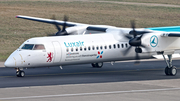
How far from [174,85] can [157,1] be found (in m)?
80.0

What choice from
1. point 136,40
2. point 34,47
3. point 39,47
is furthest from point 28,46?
point 136,40

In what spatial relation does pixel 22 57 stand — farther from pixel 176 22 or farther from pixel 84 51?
pixel 176 22

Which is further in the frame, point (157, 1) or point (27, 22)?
point (157, 1)

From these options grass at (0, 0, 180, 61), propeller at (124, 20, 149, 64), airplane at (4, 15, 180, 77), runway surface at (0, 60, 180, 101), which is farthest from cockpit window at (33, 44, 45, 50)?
grass at (0, 0, 180, 61)

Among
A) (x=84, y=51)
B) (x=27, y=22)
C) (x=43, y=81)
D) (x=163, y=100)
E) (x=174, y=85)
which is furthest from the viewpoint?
(x=27, y=22)

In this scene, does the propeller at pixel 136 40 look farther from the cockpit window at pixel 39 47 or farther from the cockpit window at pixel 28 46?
the cockpit window at pixel 28 46

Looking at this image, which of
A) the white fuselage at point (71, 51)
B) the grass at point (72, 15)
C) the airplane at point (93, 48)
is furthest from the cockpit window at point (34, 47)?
the grass at point (72, 15)

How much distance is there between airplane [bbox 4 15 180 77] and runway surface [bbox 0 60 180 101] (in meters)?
1.19

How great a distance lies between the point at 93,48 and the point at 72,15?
46525 mm

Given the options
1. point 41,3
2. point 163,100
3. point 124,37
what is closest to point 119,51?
point 124,37

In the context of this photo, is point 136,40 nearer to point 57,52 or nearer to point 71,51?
point 71,51

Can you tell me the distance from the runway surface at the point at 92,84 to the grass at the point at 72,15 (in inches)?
A: 932

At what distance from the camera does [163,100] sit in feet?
59.3

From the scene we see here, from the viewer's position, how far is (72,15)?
73625 millimetres
